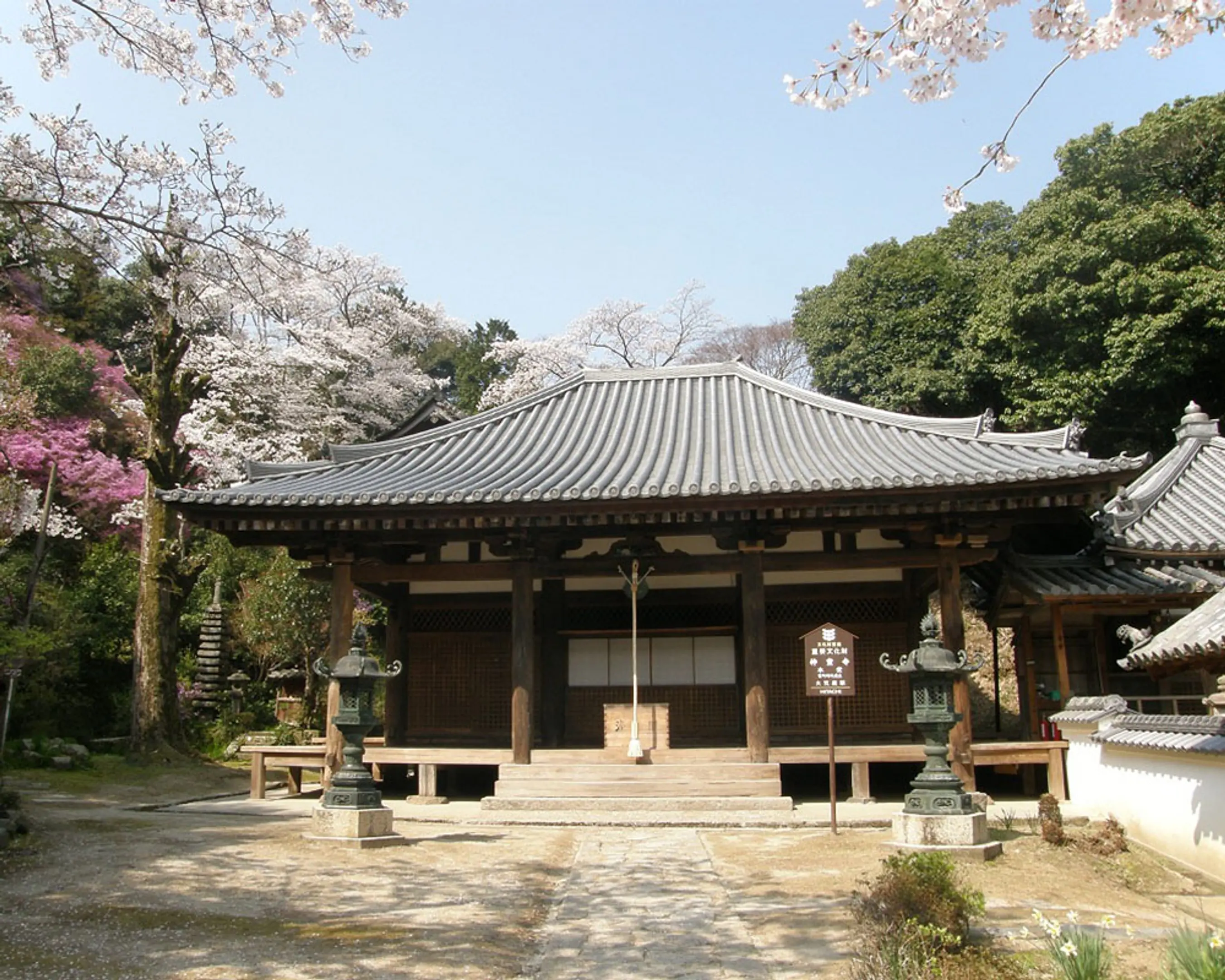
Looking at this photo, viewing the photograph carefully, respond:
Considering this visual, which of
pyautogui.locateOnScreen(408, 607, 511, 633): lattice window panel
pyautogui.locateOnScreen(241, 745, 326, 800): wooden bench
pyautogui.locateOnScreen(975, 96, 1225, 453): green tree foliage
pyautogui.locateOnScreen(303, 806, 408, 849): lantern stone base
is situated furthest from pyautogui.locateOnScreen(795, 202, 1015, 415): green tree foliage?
pyautogui.locateOnScreen(303, 806, 408, 849): lantern stone base

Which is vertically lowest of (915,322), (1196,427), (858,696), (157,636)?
(858,696)

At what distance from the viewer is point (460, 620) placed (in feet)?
48.7

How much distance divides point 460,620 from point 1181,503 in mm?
12454

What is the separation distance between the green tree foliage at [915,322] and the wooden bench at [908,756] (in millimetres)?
19718

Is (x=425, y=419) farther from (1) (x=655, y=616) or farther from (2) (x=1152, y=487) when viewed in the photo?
(2) (x=1152, y=487)

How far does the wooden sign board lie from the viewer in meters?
10.9

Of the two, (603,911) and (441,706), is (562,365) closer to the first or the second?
(441,706)

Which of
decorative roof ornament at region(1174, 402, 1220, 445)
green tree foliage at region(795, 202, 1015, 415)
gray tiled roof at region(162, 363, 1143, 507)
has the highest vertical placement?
green tree foliage at region(795, 202, 1015, 415)

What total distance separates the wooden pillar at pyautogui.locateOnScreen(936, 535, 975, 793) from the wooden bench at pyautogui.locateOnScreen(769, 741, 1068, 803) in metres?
0.30

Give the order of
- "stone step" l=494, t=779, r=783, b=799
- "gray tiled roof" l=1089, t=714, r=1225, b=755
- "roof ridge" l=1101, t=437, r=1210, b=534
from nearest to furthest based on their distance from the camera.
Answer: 1. "gray tiled roof" l=1089, t=714, r=1225, b=755
2. "stone step" l=494, t=779, r=783, b=799
3. "roof ridge" l=1101, t=437, r=1210, b=534

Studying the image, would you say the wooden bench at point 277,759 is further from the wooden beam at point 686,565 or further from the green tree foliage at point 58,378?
the green tree foliage at point 58,378

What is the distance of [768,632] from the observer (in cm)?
1416

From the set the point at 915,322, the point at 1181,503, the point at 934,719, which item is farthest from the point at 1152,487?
the point at 915,322

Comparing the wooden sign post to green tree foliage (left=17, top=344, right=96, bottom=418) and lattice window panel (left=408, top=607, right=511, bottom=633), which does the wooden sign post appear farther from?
green tree foliage (left=17, top=344, right=96, bottom=418)
